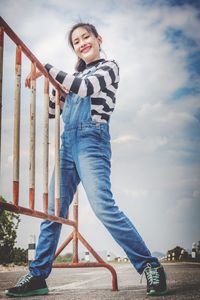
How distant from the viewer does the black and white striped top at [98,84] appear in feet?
5.43

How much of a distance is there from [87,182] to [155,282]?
444 mm

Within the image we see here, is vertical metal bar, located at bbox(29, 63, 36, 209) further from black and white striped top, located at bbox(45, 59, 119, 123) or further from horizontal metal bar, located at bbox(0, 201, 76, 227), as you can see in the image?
black and white striped top, located at bbox(45, 59, 119, 123)

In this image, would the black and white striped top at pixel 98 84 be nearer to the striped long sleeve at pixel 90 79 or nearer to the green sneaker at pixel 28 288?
the striped long sleeve at pixel 90 79

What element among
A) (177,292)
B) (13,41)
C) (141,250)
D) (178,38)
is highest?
(178,38)

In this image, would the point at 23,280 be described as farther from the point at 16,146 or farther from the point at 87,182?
the point at 16,146

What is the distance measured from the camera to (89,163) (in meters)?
1.66

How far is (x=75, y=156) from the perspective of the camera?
1.74m

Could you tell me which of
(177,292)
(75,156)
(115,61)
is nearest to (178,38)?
(115,61)

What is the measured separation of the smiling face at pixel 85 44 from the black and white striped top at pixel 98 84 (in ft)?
0.18

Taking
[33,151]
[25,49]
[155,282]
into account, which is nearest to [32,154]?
[33,151]

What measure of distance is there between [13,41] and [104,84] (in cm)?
43

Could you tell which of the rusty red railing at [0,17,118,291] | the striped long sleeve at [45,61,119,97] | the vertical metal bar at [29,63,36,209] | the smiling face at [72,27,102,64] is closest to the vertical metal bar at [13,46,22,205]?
the rusty red railing at [0,17,118,291]

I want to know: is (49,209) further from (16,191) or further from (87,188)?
(16,191)

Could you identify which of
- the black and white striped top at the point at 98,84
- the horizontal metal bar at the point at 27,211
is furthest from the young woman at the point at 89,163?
the horizontal metal bar at the point at 27,211
